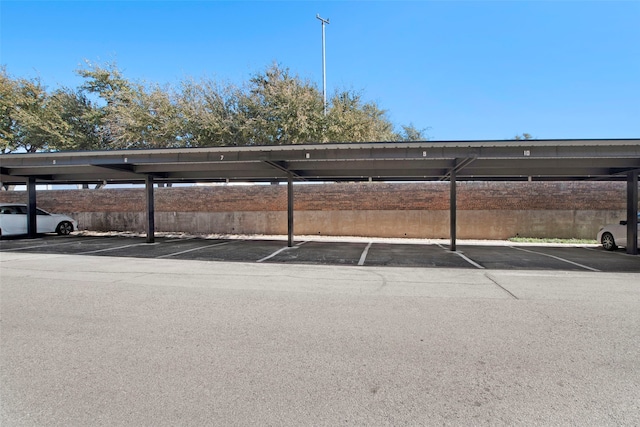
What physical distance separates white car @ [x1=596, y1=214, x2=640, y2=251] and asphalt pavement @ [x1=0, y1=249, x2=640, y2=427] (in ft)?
24.5

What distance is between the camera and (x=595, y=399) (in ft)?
9.06

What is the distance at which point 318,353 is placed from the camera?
11.9 ft

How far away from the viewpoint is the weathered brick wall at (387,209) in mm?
16297

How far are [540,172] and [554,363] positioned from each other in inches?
469

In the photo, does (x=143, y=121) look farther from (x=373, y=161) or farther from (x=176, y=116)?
(x=373, y=161)

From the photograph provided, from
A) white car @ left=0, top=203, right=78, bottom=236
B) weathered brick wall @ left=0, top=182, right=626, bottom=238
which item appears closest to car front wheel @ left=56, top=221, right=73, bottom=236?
white car @ left=0, top=203, right=78, bottom=236

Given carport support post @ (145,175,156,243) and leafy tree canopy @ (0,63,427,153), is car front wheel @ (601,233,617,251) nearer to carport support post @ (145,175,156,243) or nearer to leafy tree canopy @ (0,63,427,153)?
leafy tree canopy @ (0,63,427,153)

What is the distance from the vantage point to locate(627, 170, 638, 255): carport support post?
1184cm

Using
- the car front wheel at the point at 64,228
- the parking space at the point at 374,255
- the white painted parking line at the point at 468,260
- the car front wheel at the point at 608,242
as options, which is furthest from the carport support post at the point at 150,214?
the car front wheel at the point at 608,242

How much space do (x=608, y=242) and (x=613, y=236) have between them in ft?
1.01

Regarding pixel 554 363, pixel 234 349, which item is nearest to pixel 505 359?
pixel 554 363

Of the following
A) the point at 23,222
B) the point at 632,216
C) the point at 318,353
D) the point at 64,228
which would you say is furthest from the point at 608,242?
the point at 23,222

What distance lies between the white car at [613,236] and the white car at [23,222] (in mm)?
25243

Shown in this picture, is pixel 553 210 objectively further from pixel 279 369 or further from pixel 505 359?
pixel 279 369
